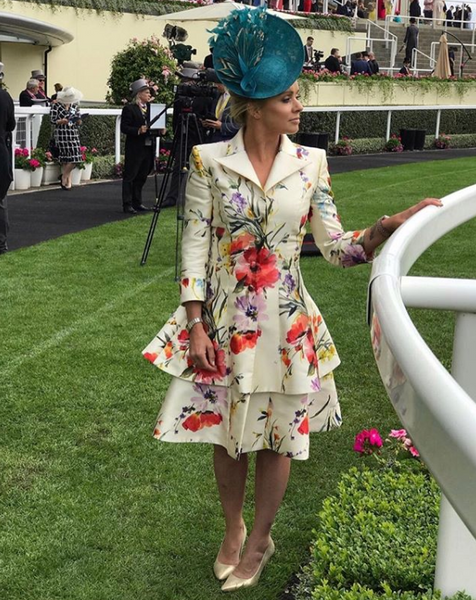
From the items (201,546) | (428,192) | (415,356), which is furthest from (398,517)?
(428,192)

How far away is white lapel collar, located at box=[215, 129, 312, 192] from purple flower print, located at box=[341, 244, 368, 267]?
1.00 feet

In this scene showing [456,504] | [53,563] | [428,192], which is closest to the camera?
[456,504]

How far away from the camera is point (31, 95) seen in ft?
64.4

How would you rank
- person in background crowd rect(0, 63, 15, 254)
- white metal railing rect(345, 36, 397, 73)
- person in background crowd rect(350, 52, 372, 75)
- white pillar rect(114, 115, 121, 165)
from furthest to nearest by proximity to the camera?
white metal railing rect(345, 36, 397, 73), person in background crowd rect(350, 52, 372, 75), white pillar rect(114, 115, 121, 165), person in background crowd rect(0, 63, 15, 254)

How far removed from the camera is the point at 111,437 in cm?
494

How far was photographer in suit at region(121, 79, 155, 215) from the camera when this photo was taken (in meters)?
12.7

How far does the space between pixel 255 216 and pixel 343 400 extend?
2.62 meters

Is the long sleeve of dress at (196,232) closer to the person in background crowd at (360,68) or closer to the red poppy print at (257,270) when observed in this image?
the red poppy print at (257,270)

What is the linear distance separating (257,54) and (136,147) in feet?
33.0

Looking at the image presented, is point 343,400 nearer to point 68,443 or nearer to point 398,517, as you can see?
point 68,443

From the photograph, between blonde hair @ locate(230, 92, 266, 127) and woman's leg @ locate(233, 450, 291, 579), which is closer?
blonde hair @ locate(230, 92, 266, 127)

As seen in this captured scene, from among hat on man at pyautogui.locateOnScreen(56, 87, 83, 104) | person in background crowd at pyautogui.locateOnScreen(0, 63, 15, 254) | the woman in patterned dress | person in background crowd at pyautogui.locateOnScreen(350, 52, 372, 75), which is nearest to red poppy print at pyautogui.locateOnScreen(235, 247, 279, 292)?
person in background crowd at pyautogui.locateOnScreen(0, 63, 15, 254)

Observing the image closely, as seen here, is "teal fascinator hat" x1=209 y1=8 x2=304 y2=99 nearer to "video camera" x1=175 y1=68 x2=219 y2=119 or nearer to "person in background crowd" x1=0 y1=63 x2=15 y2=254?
"video camera" x1=175 y1=68 x2=219 y2=119

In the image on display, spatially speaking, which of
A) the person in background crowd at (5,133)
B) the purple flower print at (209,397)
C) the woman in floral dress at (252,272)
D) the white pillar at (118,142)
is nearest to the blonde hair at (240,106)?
the woman in floral dress at (252,272)
